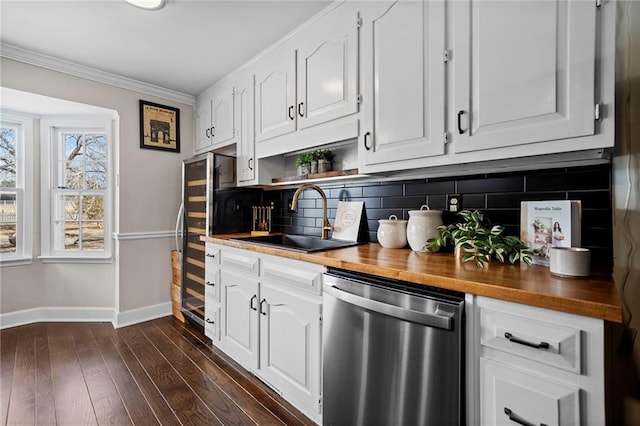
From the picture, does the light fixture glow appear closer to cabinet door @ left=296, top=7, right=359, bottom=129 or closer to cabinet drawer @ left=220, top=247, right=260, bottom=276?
cabinet door @ left=296, top=7, right=359, bottom=129

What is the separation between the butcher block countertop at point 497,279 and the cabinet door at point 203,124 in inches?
88.1

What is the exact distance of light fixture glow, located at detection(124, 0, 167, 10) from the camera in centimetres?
187

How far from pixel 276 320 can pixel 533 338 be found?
4.34ft

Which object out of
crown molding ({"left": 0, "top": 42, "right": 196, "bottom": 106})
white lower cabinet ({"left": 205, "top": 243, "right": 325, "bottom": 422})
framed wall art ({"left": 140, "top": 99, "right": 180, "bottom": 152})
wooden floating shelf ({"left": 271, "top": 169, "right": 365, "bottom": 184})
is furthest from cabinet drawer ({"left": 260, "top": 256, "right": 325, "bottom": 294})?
crown molding ({"left": 0, "top": 42, "right": 196, "bottom": 106})

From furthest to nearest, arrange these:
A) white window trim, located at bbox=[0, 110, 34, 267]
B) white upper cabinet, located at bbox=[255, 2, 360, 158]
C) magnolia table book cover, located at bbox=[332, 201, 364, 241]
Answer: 1. white window trim, located at bbox=[0, 110, 34, 267]
2. magnolia table book cover, located at bbox=[332, 201, 364, 241]
3. white upper cabinet, located at bbox=[255, 2, 360, 158]

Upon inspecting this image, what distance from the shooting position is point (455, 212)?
1.67 metres

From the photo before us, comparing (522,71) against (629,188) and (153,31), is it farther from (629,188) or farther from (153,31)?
(153,31)

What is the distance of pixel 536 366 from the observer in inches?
35.0

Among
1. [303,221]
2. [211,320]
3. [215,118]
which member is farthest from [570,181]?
[215,118]

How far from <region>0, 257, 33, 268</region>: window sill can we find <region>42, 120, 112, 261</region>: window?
0.13m

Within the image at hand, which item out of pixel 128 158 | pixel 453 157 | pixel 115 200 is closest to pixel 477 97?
pixel 453 157

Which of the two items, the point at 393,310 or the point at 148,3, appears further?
the point at 148,3

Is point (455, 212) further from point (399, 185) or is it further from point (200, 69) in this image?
point (200, 69)

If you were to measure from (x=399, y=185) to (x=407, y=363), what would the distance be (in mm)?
1118
